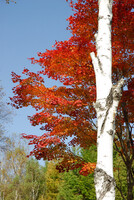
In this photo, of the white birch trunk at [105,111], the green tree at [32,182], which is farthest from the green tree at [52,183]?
the white birch trunk at [105,111]

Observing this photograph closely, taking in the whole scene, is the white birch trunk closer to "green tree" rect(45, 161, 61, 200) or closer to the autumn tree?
the autumn tree

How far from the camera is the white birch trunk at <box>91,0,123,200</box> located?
3.04 meters

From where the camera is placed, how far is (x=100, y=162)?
10.2ft

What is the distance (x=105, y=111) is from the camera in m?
3.29

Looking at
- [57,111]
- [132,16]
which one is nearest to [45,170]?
[57,111]

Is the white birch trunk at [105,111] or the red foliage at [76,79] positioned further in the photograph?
the red foliage at [76,79]

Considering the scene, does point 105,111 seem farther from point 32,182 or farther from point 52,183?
point 52,183

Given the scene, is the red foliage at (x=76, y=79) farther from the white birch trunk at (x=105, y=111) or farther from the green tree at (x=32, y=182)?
the green tree at (x=32, y=182)

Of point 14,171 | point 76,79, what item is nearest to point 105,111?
point 76,79

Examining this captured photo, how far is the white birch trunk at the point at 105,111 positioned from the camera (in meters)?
3.04

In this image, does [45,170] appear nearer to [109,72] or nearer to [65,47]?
[65,47]

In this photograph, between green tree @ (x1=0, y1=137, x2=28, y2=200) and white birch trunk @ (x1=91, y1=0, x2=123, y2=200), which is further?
green tree @ (x1=0, y1=137, x2=28, y2=200)

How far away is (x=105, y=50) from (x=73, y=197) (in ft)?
74.6

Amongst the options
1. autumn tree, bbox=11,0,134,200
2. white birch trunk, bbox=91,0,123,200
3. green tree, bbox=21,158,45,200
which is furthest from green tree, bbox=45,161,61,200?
white birch trunk, bbox=91,0,123,200
